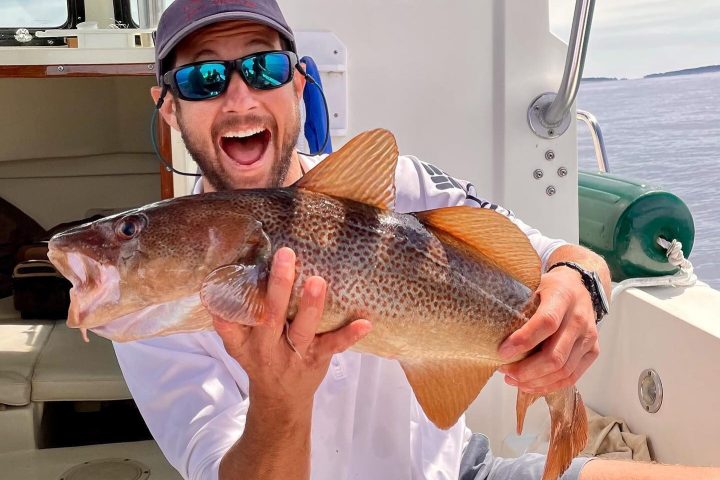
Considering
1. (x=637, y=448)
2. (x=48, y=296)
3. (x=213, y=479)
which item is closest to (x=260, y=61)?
(x=213, y=479)

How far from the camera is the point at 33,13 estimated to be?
5.37 meters

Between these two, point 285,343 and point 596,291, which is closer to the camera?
point 285,343

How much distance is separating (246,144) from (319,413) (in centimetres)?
80

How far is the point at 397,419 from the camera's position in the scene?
224 cm

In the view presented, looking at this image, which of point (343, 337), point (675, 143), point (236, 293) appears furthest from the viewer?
point (675, 143)

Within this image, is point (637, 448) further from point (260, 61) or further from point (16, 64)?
point (16, 64)

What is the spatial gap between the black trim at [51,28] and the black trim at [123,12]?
230mm

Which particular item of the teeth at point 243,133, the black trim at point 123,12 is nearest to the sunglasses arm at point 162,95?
the teeth at point 243,133

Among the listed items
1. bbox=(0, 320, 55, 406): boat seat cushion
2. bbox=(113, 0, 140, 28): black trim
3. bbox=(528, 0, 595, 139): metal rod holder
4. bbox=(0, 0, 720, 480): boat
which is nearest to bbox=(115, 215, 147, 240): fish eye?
bbox=(0, 0, 720, 480): boat

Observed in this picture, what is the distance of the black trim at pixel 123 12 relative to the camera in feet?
17.7

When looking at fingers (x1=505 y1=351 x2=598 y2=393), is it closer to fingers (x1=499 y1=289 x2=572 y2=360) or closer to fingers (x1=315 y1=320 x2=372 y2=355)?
fingers (x1=499 y1=289 x2=572 y2=360)

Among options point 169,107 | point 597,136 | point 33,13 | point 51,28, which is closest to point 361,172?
point 169,107

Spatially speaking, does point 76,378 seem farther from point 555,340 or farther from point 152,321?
point 555,340

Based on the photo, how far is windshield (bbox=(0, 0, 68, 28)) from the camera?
530cm
